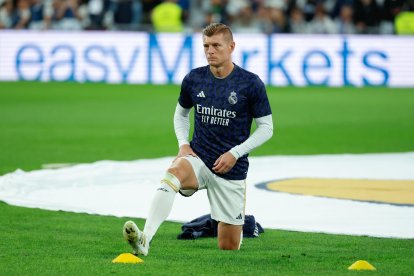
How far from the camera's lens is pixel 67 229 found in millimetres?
10461

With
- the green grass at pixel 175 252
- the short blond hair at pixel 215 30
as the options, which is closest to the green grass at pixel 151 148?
the green grass at pixel 175 252

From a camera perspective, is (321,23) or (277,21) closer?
(277,21)

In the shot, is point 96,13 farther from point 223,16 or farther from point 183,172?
point 183,172

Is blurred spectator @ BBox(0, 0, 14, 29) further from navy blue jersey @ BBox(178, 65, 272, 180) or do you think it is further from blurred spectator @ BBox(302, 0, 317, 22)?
navy blue jersey @ BBox(178, 65, 272, 180)

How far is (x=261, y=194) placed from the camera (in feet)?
43.0

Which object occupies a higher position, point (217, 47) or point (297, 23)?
point (217, 47)

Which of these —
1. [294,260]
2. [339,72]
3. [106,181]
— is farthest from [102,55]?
[294,260]

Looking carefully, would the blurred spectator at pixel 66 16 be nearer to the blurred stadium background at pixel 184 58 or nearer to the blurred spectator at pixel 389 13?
the blurred stadium background at pixel 184 58

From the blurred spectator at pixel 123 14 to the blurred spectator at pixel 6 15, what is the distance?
264 centimetres

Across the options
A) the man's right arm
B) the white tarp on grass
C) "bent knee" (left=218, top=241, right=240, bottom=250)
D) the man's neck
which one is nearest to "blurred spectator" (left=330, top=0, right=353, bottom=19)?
the white tarp on grass

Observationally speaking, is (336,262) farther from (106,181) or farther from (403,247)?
(106,181)

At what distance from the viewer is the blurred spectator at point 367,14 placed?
3228 centimetres

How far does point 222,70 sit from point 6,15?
2377cm

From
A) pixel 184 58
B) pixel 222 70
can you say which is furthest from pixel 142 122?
pixel 222 70
